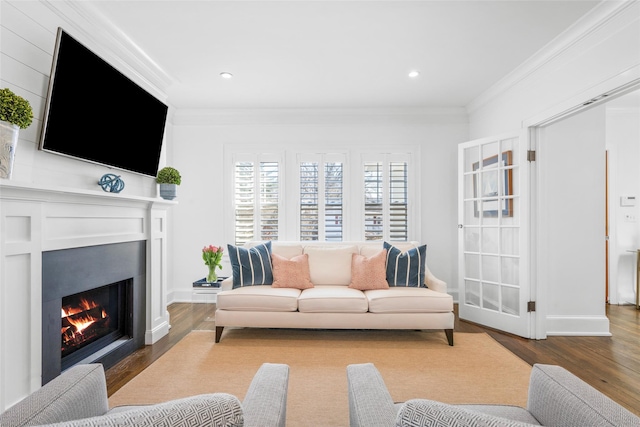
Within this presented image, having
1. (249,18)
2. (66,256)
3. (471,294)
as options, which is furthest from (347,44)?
(471,294)

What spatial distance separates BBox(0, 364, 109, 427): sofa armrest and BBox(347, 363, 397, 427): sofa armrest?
796 mm

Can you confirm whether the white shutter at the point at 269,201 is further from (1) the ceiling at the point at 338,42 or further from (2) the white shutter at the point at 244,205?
(1) the ceiling at the point at 338,42

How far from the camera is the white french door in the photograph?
11.1 feet

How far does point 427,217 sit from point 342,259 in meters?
1.50

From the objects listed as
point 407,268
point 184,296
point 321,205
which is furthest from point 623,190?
point 184,296

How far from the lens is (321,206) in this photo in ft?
15.1

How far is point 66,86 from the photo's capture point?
215 centimetres

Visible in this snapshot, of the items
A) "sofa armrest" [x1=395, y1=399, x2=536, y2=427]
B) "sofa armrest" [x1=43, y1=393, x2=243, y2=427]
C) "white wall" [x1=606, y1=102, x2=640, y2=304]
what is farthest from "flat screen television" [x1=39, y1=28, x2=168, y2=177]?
"white wall" [x1=606, y1=102, x2=640, y2=304]

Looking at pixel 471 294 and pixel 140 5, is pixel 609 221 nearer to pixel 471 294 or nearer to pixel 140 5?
A: pixel 471 294

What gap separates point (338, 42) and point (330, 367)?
2572 mm

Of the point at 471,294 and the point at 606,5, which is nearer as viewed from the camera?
the point at 606,5

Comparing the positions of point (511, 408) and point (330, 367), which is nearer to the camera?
point (511, 408)

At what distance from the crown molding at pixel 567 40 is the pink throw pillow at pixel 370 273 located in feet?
7.12

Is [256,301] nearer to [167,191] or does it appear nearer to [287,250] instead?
[287,250]
